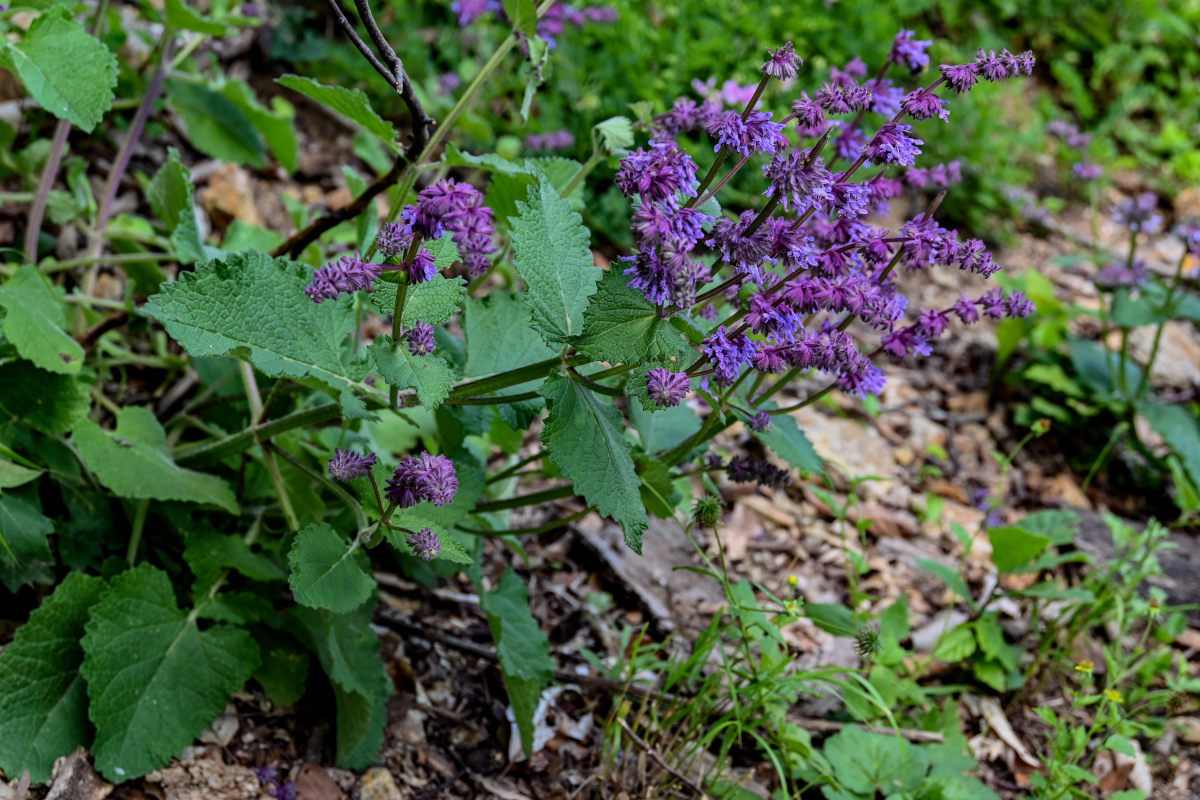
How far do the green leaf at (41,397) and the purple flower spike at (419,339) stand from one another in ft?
2.80

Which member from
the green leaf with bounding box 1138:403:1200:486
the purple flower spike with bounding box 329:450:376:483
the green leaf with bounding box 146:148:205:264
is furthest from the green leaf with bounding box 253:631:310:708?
the green leaf with bounding box 1138:403:1200:486

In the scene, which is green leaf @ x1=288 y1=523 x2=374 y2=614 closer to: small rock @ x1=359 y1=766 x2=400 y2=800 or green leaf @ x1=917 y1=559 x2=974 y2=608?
small rock @ x1=359 y1=766 x2=400 y2=800

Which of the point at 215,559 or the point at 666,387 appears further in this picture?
the point at 215,559

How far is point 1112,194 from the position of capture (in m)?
5.74

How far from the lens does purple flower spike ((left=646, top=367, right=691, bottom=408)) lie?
1504mm

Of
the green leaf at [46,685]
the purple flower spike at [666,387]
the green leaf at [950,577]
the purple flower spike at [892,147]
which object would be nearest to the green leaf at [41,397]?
the green leaf at [46,685]

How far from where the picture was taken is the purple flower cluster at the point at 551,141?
3961mm

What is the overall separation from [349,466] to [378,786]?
2.88 ft

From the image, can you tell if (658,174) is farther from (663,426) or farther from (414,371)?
(663,426)

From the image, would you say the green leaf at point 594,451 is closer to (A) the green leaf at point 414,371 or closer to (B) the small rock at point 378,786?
(A) the green leaf at point 414,371

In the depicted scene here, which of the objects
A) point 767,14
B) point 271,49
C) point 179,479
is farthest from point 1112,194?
point 179,479

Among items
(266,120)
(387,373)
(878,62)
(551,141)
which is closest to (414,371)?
(387,373)

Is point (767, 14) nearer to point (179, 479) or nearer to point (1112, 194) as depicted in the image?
point (1112, 194)

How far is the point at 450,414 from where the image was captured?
6.54 ft
